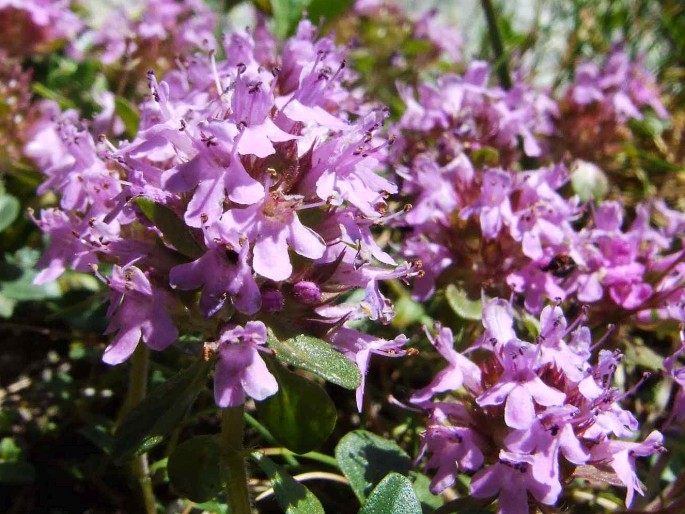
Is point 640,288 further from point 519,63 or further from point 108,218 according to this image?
point 519,63

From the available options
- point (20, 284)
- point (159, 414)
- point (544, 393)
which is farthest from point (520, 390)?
point (20, 284)

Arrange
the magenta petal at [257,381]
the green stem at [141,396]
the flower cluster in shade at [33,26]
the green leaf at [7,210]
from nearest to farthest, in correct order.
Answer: the magenta petal at [257,381] < the green stem at [141,396] < the green leaf at [7,210] < the flower cluster in shade at [33,26]

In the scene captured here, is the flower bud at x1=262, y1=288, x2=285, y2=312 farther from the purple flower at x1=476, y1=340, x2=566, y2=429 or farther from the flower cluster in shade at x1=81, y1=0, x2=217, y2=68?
the flower cluster in shade at x1=81, y1=0, x2=217, y2=68

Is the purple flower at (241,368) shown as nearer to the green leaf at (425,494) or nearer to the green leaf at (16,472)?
the green leaf at (425,494)

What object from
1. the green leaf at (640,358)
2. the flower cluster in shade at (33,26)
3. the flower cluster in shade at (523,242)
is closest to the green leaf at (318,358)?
the flower cluster in shade at (523,242)

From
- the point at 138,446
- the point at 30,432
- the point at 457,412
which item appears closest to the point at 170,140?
the point at 138,446

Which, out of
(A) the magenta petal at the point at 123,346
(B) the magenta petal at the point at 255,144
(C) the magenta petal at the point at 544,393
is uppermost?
(B) the magenta petal at the point at 255,144
